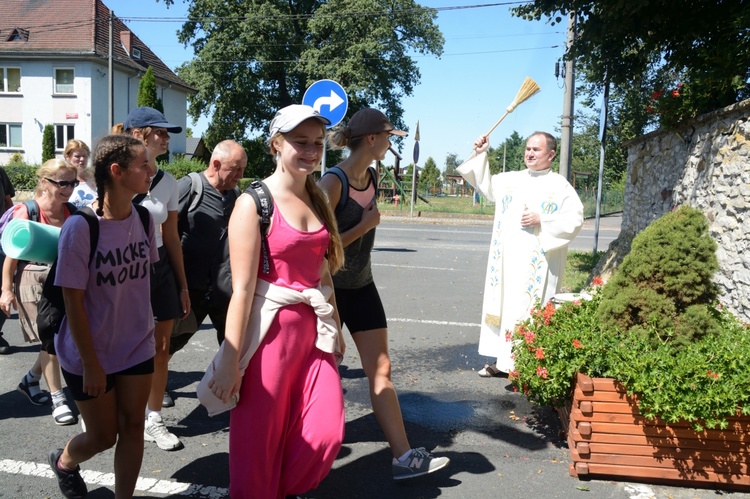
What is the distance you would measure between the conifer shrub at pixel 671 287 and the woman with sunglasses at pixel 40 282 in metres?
3.46

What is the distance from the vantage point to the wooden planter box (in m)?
3.59

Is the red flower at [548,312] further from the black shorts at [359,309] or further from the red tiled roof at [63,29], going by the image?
the red tiled roof at [63,29]

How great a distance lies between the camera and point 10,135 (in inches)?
1610

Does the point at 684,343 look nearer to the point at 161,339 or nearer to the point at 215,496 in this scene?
the point at 215,496

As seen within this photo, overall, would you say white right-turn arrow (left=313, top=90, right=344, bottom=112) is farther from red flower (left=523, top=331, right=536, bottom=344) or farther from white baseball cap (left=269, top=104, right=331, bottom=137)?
white baseball cap (left=269, top=104, right=331, bottom=137)

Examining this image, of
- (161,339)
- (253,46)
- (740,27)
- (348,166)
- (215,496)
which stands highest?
(253,46)

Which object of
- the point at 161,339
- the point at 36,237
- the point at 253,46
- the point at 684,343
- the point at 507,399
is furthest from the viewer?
the point at 253,46

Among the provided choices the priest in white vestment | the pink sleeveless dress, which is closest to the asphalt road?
the priest in white vestment

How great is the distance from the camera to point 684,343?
3771 millimetres

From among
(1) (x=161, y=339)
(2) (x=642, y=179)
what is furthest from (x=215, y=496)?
(2) (x=642, y=179)

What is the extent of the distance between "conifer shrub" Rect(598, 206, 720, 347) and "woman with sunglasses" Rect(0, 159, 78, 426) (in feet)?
11.4

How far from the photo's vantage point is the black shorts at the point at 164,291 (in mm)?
3926

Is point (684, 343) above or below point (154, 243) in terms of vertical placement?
below

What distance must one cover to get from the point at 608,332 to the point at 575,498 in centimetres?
97
